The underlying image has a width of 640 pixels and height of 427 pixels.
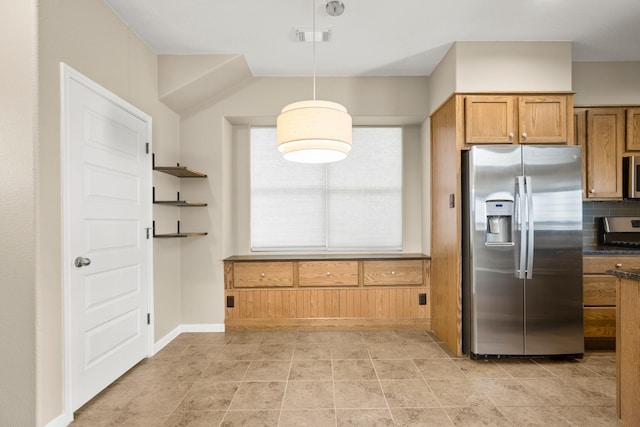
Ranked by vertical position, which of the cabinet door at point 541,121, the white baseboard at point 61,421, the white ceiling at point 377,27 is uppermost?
the white ceiling at point 377,27

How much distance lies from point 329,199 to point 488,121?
1897 mm

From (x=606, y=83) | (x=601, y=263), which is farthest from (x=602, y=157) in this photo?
(x=601, y=263)

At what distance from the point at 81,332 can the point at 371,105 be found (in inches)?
132

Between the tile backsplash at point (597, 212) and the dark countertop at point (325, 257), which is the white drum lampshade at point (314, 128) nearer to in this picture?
the dark countertop at point (325, 257)

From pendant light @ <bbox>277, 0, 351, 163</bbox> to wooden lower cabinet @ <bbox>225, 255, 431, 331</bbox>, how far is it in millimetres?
1947

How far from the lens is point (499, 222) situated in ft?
8.91

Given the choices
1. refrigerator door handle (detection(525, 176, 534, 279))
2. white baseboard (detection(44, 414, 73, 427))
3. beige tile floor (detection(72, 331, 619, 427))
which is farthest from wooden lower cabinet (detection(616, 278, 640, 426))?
white baseboard (detection(44, 414, 73, 427))

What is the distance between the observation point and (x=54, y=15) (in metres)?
1.89

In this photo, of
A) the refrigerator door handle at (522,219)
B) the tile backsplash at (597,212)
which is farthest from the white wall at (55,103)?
the tile backsplash at (597,212)

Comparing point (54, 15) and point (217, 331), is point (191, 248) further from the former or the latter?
point (54, 15)

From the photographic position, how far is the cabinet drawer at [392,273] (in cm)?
357

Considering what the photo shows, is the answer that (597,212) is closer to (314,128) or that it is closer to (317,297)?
(317,297)

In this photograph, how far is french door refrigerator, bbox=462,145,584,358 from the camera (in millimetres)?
Result: 2688

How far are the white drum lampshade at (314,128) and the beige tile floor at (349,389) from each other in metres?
1.68
